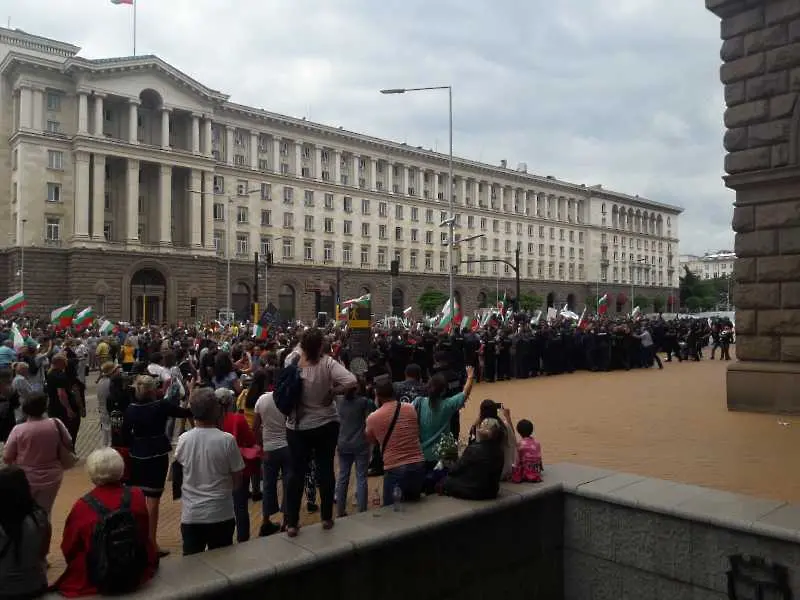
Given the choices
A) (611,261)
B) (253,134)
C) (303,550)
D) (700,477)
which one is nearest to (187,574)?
(303,550)

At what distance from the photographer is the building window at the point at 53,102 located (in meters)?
53.6

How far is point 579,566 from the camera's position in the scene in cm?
700

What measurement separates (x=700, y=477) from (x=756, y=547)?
2761 mm

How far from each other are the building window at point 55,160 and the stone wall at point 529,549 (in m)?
56.4

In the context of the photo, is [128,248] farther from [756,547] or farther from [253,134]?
[756,547]

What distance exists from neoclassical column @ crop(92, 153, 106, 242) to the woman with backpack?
2135 inches

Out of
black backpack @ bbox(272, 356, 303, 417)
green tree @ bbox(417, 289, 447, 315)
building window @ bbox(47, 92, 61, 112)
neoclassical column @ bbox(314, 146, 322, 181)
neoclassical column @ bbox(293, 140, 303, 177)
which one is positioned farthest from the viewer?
green tree @ bbox(417, 289, 447, 315)

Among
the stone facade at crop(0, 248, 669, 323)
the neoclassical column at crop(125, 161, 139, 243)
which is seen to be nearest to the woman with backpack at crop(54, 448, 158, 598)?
the stone facade at crop(0, 248, 669, 323)

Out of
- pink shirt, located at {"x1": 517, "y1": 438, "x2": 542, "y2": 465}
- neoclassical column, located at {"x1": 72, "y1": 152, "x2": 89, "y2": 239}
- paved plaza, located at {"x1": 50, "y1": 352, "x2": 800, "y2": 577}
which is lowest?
paved plaza, located at {"x1": 50, "y1": 352, "x2": 800, "y2": 577}

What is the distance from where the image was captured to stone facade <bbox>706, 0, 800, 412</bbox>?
12.7m

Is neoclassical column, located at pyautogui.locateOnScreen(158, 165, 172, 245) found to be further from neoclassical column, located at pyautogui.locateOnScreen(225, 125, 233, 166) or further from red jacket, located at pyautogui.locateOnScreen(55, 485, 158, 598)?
red jacket, located at pyautogui.locateOnScreen(55, 485, 158, 598)

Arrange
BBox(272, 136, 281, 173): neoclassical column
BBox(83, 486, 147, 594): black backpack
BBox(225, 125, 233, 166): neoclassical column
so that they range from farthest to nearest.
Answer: BBox(272, 136, 281, 173): neoclassical column < BBox(225, 125, 233, 166): neoclassical column < BBox(83, 486, 147, 594): black backpack

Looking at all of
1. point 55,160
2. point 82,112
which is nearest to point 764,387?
point 82,112

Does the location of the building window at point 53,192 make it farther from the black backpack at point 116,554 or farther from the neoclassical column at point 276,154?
the black backpack at point 116,554
